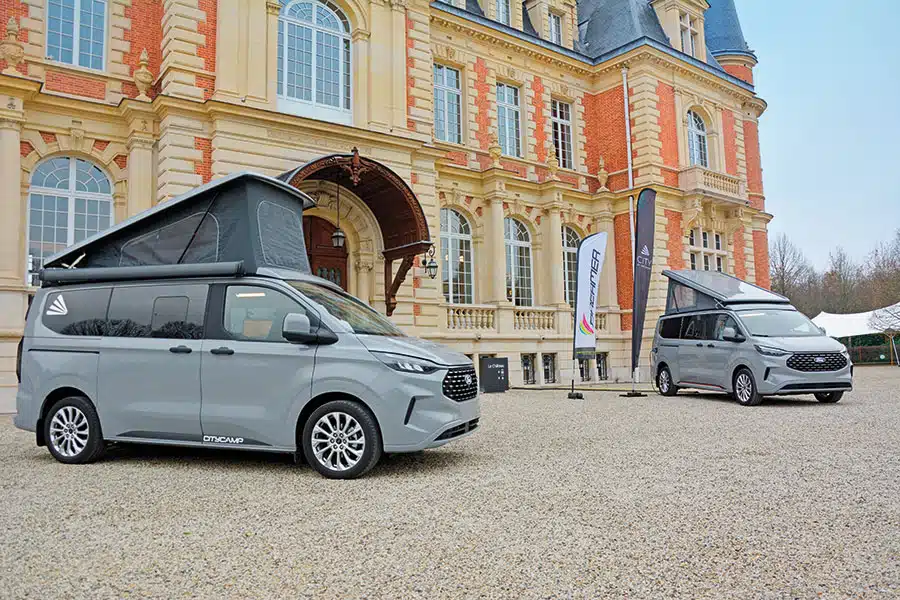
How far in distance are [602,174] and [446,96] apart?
6.50 metres

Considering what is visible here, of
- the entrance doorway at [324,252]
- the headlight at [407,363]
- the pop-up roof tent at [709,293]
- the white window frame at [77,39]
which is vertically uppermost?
the white window frame at [77,39]

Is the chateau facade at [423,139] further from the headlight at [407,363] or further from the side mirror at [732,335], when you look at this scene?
the headlight at [407,363]

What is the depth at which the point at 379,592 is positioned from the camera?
10.8ft

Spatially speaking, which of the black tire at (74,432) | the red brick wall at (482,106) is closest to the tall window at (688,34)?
the red brick wall at (482,106)

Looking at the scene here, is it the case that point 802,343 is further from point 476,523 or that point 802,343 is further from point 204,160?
point 204,160

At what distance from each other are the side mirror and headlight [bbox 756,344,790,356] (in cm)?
52

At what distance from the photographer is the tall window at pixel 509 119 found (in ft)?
73.6

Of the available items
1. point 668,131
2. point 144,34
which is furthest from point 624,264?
point 144,34

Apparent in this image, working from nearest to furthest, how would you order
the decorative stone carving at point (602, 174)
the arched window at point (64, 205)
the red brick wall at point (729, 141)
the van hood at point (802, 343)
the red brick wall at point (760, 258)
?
the van hood at point (802, 343), the arched window at point (64, 205), the decorative stone carving at point (602, 174), the red brick wall at point (729, 141), the red brick wall at point (760, 258)

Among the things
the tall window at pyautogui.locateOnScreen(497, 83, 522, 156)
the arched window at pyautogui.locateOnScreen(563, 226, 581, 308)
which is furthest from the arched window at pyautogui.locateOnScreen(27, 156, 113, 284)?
the arched window at pyautogui.locateOnScreen(563, 226, 581, 308)

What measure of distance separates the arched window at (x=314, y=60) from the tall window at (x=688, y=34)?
15013mm

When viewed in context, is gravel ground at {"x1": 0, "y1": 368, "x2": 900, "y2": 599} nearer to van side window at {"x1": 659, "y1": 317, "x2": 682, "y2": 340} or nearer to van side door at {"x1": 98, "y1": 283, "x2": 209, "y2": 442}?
van side door at {"x1": 98, "y1": 283, "x2": 209, "y2": 442}

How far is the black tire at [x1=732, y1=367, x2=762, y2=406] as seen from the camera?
1225cm

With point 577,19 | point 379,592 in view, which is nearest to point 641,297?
point 379,592
